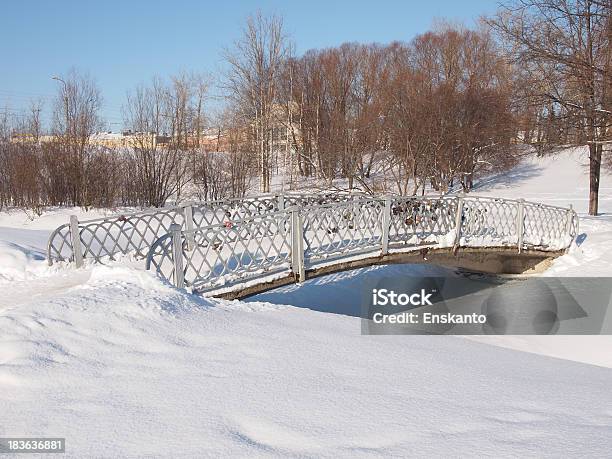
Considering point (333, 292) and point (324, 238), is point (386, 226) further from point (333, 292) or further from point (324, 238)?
point (333, 292)

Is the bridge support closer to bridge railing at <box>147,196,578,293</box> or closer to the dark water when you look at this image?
bridge railing at <box>147,196,578,293</box>

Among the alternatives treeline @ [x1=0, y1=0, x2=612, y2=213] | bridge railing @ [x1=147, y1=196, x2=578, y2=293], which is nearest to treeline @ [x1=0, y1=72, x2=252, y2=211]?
treeline @ [x1=0, y1=0, x2=612, y2=213]

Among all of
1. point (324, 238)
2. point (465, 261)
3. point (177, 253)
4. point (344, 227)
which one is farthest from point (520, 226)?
point (177, 253)

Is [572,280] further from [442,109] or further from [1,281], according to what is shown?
[442,109]

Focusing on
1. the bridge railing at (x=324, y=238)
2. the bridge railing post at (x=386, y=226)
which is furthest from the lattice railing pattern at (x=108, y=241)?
the bridge railing post at (x=386, y=226)

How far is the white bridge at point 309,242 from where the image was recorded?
766 cm

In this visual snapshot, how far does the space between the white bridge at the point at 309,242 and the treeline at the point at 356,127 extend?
96.2 inches

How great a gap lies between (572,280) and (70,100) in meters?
18.1

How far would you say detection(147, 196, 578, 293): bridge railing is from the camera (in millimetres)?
7457

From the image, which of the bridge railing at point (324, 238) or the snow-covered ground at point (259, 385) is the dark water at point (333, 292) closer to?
the bridge railing at point (324, 238)

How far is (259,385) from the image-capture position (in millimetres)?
3645

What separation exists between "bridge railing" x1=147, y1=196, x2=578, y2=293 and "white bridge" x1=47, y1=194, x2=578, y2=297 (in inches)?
0.7

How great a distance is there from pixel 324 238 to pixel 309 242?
949 millimetres

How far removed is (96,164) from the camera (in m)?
20.4
